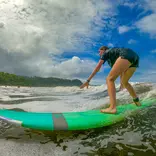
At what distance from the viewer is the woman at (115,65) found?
5.58 meters

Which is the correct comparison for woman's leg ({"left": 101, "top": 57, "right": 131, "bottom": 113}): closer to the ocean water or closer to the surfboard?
the surfboard

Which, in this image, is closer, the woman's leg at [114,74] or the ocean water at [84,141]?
the ocean water at [84,141]

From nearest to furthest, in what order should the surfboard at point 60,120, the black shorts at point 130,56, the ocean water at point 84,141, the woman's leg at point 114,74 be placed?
the ocean water at point 84,141
the surfboard at point 60,120
the woman's leg at point 114,74
the black shorts at point 130,56

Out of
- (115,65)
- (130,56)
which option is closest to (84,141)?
(115,65)

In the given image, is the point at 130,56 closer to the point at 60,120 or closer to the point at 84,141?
the point at 60,120

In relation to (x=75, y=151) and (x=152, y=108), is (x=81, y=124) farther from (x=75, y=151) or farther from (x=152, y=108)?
(x=152, y=108)

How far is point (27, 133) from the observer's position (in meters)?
4.62

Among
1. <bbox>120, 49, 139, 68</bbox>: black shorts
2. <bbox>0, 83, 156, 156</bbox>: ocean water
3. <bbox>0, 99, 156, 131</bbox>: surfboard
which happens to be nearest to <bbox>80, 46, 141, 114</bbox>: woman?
<bbox>120, 49, 139, 68</bbox>: black shorts

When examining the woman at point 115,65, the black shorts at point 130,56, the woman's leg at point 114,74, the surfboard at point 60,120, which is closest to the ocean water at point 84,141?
the surfboard at point 60,120

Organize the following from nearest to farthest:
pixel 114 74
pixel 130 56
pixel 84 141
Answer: pixel 84 141 → pixel 114 74 → pixel 130 56

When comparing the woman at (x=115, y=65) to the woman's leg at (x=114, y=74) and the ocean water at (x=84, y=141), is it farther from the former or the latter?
the ocean water at (x=84, y=141)

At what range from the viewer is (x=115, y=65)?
5.62m

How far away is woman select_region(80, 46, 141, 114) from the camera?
5578mm

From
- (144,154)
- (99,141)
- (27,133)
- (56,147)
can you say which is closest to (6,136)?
(27,133)
